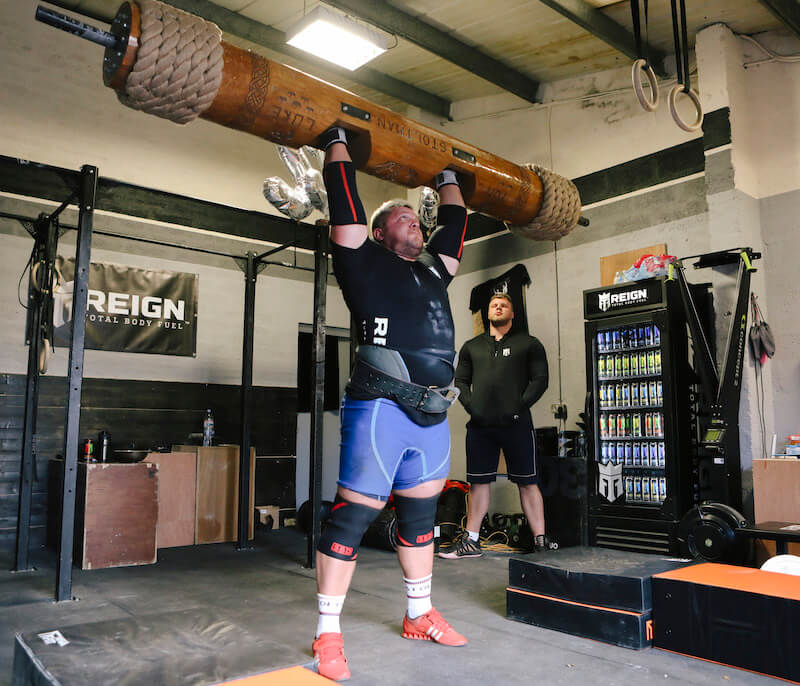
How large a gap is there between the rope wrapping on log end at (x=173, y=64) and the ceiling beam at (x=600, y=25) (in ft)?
10.6

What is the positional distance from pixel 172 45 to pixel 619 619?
2.55 metres

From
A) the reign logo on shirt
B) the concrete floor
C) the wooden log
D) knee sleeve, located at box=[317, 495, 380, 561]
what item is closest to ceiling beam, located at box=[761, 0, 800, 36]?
the wooden log

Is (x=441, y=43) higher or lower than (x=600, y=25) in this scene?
higher

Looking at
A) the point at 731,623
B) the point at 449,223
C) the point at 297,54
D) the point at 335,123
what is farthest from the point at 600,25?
the point at 731,623

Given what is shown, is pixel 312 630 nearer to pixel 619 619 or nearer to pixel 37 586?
pixel 619 619

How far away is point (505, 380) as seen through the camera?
500 cm

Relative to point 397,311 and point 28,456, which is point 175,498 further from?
point 397,311

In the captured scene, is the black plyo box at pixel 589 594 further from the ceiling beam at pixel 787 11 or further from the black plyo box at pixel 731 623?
the ceiling beam at pixel 787 11

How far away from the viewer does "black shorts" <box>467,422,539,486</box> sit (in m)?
4.80

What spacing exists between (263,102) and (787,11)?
385 centimetres

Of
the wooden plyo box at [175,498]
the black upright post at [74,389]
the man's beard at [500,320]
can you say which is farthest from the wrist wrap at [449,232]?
the wooden plyo box at [175,498]

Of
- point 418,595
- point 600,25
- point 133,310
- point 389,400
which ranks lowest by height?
point 418,595

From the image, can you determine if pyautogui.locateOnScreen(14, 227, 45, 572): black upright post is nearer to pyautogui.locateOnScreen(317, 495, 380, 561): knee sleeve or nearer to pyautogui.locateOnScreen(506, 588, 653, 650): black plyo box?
pyautogui.locateOnScreen(317, 495, 380, 561): knee sleeve

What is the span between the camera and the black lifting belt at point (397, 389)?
2.39 m
